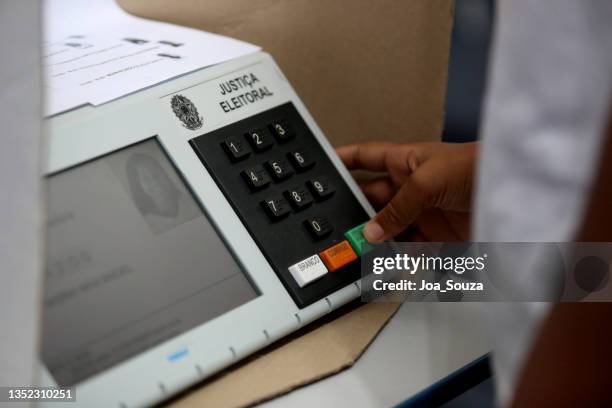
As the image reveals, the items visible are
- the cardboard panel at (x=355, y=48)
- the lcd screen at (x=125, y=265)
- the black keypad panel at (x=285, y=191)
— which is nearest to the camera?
the lcd screen at (x=125, y=265)

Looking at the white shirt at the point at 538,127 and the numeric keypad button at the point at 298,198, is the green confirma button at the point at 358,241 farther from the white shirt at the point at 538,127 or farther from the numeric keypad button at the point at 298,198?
the white shirt at the point at 538,127

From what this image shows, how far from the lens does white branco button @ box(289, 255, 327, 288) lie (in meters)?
0.64

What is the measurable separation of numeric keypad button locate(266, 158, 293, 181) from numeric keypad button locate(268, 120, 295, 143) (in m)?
0.03

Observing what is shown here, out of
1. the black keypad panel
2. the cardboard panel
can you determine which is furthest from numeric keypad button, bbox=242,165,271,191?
the cardboard panel

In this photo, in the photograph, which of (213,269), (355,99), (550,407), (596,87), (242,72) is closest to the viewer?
(596,87)

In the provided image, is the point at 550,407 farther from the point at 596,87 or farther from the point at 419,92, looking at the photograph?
the point at 419,92

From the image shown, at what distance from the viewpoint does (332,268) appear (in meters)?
0.66

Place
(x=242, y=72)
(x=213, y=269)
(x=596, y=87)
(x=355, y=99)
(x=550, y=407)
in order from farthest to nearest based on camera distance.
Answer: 1. (x=355, y=99)
2. (x=242, y=72)
3. (x=213, y=269)
4. (x=550, y=407)
5. (x=596, y=87)

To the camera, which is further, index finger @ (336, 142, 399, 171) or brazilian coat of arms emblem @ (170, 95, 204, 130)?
index finger @ (336, 142, 399, 171)

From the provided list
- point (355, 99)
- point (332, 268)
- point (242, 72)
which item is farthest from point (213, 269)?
point (355, 99)

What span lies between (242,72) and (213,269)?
0.72ft

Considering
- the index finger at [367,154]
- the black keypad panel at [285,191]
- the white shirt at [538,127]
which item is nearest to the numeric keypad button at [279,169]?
the black keypad panel at [285,191]

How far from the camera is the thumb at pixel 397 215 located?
69 cm

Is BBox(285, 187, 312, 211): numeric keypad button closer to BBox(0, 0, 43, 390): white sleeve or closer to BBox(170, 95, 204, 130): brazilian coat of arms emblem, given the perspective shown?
BBox(170, 95, 204, 130): brazilian coat of arms emblem
